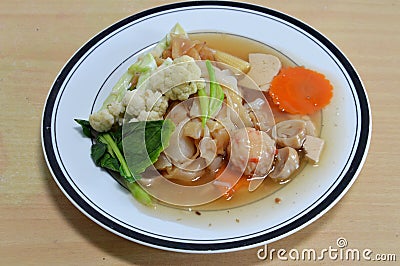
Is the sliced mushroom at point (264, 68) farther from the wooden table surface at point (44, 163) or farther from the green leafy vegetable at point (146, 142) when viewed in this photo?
the green leafy vegetable at point (146, 142)

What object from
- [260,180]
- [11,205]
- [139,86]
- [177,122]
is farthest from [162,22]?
[11,205]

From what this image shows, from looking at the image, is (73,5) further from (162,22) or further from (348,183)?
(348,183)

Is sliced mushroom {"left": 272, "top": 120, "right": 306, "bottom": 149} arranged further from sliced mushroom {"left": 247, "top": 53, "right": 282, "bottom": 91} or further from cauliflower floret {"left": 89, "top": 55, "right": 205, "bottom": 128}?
cauliflower floret {"left": 89, "top": 55, "right": 205, "bottom": 128}

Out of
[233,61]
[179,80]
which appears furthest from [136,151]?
[233,61]

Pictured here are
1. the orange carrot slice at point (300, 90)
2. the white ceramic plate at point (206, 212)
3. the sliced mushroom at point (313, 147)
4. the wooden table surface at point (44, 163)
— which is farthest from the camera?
the orange carrot slice at point (300, 90)

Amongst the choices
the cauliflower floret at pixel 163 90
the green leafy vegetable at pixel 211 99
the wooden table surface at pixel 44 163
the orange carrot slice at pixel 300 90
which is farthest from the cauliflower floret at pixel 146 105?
the orange carrot slice at pixel 300 90

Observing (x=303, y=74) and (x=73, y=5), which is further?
(x=73, y=5)
